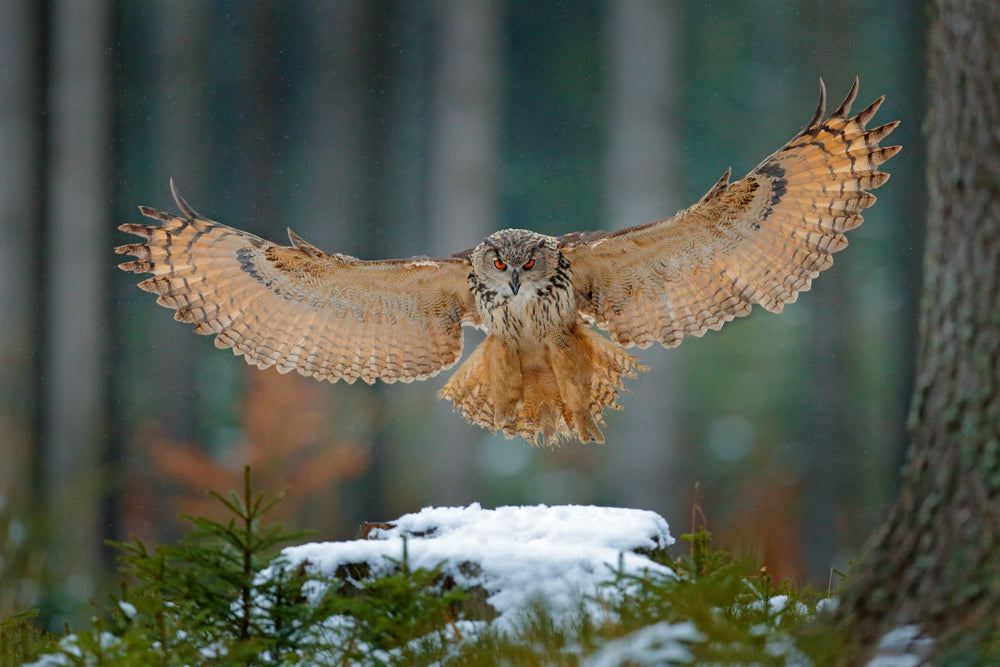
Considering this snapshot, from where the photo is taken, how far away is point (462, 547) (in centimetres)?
264

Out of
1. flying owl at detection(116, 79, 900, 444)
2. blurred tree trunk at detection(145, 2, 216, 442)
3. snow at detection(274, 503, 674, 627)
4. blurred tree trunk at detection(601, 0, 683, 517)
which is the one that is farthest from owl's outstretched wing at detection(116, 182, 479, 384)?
blurred tree trunk at detection(145, 2, 216, 442)

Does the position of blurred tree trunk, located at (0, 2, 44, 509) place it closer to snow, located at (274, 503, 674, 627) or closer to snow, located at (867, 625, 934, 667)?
snow, located at (274, 503, 674, 627)

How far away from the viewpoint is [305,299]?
4.10 metres

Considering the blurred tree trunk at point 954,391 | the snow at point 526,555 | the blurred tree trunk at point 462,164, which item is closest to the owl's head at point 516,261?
the snow at point 526,555

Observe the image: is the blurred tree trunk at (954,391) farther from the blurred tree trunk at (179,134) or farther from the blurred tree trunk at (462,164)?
the blurred tree trunk at (179,134)

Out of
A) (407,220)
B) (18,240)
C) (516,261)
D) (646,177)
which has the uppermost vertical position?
(407,220)

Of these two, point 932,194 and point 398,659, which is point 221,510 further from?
point 932,194

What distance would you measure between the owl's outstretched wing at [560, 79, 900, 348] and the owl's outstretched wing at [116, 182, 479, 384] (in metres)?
0.69

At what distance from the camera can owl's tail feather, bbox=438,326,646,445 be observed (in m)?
3.99

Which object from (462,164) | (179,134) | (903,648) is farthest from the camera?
→ (179,134)

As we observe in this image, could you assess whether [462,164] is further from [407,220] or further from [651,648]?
[651,648]

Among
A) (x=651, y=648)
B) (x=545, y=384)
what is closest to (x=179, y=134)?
(x=545, y=384)

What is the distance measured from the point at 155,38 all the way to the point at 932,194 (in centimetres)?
1037

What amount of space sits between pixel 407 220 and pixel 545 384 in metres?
6.54
